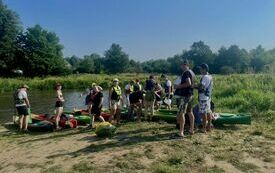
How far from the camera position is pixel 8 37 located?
208 ft

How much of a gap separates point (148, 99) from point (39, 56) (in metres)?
51.9

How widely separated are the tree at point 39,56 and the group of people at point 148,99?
156 feet

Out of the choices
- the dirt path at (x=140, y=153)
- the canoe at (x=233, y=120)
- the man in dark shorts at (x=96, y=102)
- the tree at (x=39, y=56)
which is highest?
the tree at (x=39, y=56)

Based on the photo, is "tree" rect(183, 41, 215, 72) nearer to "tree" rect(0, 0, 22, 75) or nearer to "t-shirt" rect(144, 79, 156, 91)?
"tree" rect(0, 0, 22, 75)

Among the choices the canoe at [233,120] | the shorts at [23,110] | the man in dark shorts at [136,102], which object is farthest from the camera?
the man in dark shorts at [136,102]

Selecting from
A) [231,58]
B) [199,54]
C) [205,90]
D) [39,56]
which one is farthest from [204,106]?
[199,54]

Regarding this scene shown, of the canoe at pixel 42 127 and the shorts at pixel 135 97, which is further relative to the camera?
the shorts at pixel 135 97

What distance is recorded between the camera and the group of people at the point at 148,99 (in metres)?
11.1

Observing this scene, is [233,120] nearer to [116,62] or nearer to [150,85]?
[150,85]

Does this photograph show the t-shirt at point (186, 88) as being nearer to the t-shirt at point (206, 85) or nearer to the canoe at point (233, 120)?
the t-shirt at point (206, 85)

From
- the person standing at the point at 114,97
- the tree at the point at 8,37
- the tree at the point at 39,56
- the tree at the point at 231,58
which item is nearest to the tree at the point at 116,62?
the tree at the point at 231,58

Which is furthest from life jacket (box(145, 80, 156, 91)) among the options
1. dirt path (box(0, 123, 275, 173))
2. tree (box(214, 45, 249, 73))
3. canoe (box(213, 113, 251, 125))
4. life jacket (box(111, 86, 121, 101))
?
tree (box(214, 45, 249, 73))

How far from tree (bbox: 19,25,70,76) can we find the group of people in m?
47.4

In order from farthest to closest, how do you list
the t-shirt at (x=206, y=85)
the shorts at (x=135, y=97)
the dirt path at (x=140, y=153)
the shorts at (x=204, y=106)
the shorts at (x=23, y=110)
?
the shorts at (x=135, y=97) → the shorts at (x=23, y=110) → the shorts at (x=204, y=106) → the t-shirt at (x=206, y=85) → the dirt path at (x=140, y=153)
